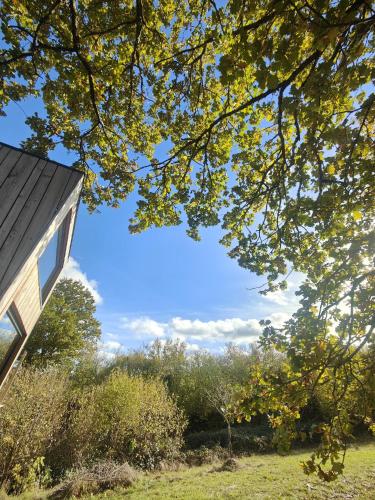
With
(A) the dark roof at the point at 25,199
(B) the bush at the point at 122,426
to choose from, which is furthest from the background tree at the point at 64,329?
(A) the dark roof at the point at 25,199

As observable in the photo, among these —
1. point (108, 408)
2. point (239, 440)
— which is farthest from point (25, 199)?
point (239, 440)

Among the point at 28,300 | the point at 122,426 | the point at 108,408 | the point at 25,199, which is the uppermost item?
the point at 25,199

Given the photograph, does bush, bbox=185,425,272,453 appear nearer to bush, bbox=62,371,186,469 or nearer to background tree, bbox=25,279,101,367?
bush, bbox=62,371,186,469

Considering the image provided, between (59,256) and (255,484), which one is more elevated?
(59,256)

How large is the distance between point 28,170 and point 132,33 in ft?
8.89

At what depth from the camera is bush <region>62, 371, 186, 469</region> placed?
14.2 m

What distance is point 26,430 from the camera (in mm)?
11164

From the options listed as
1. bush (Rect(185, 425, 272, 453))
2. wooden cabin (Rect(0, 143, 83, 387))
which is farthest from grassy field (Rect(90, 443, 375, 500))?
wooden cabin (Rect(0, 143, 83, 387))

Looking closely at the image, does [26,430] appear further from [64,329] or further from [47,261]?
[64,329]

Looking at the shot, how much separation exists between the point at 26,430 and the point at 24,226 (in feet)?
38.7

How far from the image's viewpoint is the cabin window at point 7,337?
364 centimetres

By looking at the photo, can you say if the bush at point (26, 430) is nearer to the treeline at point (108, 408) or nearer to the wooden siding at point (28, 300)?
the treeline at point (108, 408)

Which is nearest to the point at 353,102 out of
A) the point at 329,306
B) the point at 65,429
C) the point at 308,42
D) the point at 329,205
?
the point at 308,42

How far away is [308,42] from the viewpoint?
377 centimetres
